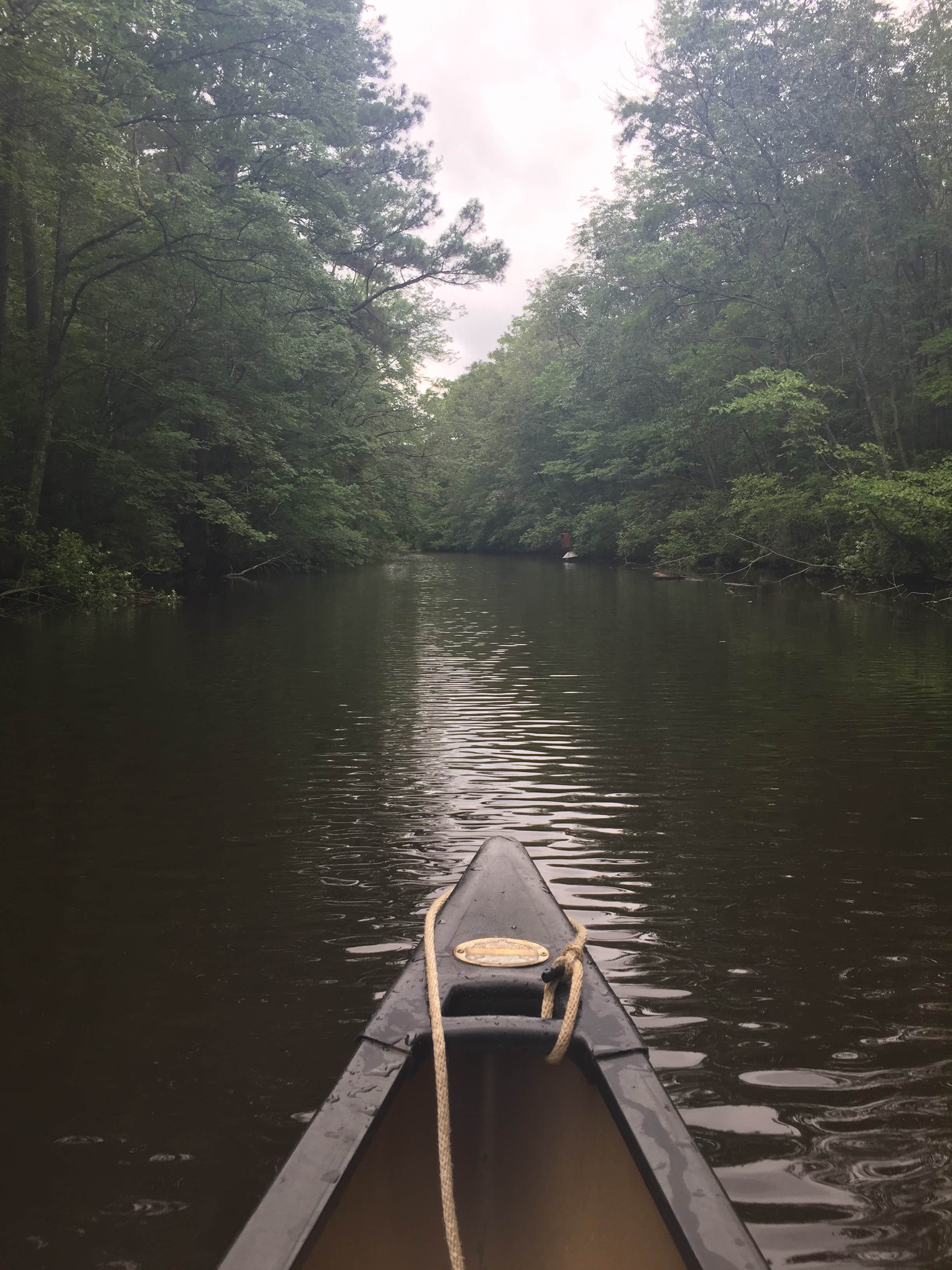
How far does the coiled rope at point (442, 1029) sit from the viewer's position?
5.21 feet

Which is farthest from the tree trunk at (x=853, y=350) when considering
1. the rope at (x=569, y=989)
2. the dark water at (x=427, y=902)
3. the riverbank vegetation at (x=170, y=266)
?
the rope at (x=569, y=989)

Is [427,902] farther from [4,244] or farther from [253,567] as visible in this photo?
[253,567]

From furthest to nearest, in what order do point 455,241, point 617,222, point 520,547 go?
1. point 520,547
2. point 617,222
3. point 455,241

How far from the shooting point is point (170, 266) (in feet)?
53.4

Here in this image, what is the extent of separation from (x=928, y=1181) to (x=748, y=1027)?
683 millimetres

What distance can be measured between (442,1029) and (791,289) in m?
21.9

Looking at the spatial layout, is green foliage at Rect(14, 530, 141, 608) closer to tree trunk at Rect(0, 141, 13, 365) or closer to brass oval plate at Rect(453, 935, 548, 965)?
tree trunk at Rect(0, 141, 13, 365)

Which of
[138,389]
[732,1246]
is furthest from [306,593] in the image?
[732,1246]

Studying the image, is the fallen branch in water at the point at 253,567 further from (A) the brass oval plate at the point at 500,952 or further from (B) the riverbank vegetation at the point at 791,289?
(A) the brass oval plate at the point at 500,952

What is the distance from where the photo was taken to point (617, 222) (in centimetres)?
3073

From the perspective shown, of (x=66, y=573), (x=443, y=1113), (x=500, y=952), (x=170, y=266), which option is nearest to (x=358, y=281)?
(x=170, y=266)

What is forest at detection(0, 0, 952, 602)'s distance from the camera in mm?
14797

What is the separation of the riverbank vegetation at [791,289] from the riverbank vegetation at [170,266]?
5.61 meters

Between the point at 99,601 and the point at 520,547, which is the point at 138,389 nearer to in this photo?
the point at 99,601
